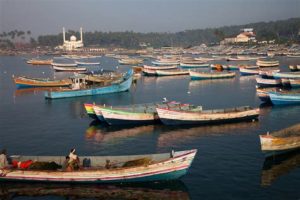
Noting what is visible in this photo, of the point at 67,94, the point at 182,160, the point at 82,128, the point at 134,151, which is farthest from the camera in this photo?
the point at 67,94

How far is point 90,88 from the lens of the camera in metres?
63.0

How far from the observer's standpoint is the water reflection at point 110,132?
37828 mm

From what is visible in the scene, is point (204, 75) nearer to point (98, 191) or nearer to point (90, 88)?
point (90, 88)

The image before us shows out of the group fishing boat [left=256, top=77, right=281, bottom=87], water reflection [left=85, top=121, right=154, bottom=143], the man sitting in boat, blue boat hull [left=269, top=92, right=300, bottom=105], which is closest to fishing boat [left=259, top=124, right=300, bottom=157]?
water reflection [left=85, top=121, right=154, bottom=143]

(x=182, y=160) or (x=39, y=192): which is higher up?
(x=182, y=160)

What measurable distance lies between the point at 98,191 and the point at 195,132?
1598cm

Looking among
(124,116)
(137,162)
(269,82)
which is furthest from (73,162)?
(269,82)

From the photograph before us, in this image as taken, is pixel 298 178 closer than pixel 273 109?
Yes

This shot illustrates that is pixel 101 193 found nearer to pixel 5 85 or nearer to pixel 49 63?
pixel 5 85

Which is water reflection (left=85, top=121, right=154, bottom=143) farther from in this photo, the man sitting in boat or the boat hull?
the man sitting in boat

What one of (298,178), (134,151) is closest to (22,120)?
(134,151)

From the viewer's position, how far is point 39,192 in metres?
25.1

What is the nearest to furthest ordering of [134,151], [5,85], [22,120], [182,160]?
[182,160] → [134,151] → [22,120] → [5,85]

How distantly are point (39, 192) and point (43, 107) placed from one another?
32.8 meters
